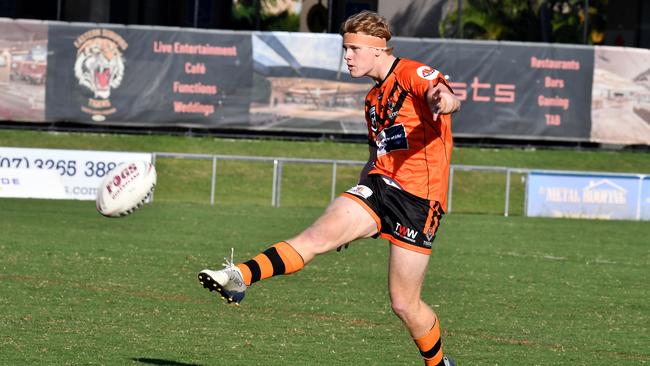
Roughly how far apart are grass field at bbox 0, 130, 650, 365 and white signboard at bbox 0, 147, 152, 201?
28.6 inches

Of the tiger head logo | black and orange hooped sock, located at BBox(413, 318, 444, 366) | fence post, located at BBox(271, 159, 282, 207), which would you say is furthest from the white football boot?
the tiger head logo

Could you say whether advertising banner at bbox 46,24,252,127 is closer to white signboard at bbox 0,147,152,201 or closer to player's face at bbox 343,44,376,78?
white signboard at bbox 0,147,152,201

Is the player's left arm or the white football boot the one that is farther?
the white football boot

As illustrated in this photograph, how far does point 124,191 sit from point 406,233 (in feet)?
7.31

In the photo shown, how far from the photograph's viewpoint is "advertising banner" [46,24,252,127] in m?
31.5

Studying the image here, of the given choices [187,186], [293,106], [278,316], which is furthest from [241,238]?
[293,106]

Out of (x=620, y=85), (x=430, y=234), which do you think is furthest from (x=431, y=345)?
(x=620, y=85)

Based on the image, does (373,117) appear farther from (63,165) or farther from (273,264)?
(63,165)

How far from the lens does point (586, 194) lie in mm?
27625

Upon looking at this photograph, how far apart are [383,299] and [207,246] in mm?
5644

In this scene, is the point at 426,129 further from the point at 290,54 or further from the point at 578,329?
the point at 290,54

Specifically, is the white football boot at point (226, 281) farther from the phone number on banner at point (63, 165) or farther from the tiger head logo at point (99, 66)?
the tiger head logo at point (99, 66)

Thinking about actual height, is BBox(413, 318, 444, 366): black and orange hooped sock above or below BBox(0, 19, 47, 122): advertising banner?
below

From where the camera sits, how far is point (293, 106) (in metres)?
32.0
